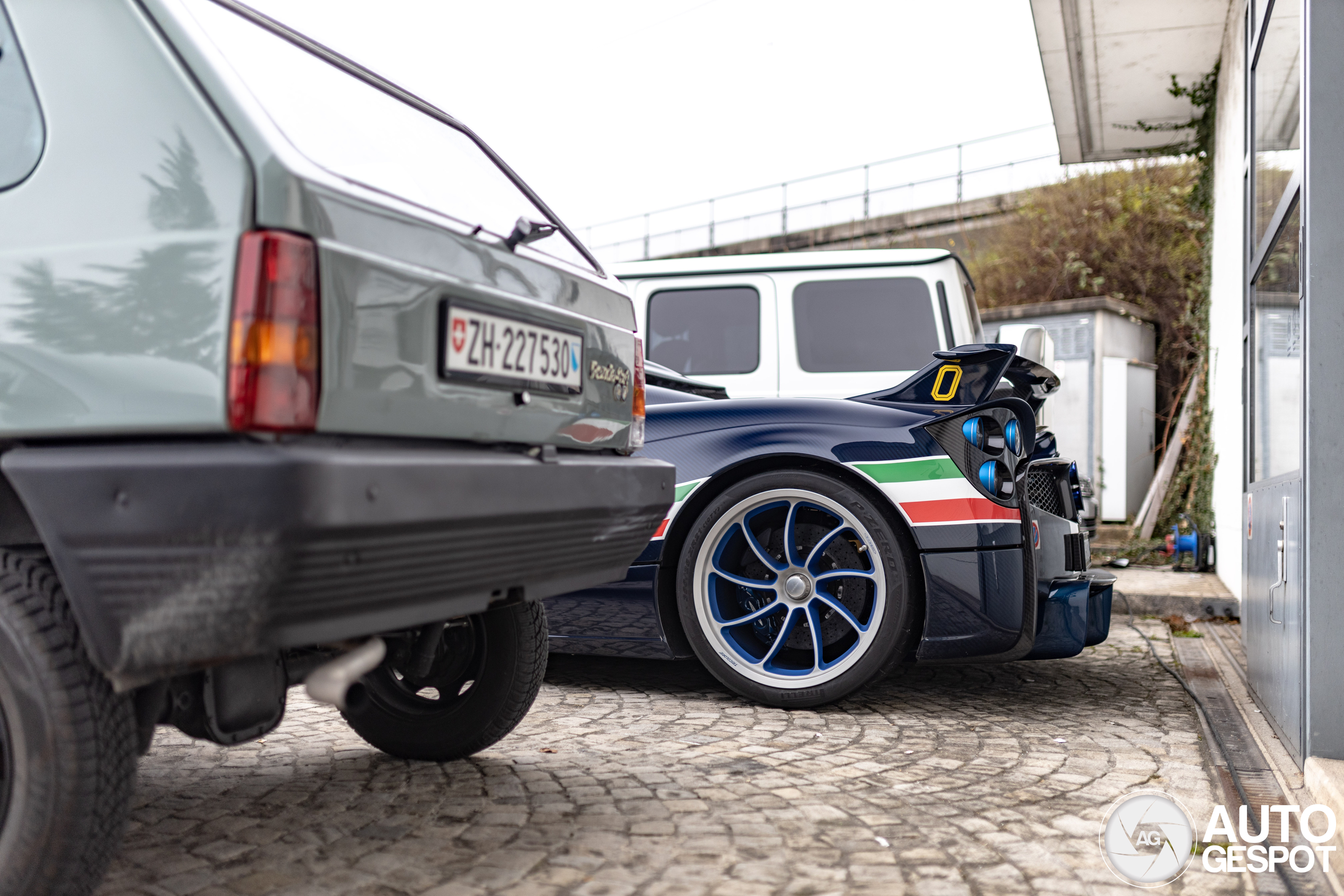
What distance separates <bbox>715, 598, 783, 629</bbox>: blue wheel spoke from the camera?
379cm

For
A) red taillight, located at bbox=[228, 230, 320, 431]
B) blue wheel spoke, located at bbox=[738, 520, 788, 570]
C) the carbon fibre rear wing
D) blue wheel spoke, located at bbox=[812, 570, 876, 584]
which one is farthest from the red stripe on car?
red taillight, located at bbox=[228, 230, 320, 431]

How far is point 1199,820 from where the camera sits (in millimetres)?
2684

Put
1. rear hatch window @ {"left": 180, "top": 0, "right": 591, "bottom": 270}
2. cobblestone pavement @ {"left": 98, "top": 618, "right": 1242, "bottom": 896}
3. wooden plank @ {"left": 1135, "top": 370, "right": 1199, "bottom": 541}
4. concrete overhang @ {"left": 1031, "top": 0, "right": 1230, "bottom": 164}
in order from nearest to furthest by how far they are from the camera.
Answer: rear hatch window @ {"left": 180, "top": 0, "right": 591, "bottom": 270}, cobblestone pavement @ {"left": 98, "top": 618, "right": 1242, "bottom": 896}, concrete overhang @ {"left": 1031, "top": 0, "right": 1230, "bottom": 164}, wooden plank @ {"left": 1135, "top": 370, "right": 1199, "bottom": 541}

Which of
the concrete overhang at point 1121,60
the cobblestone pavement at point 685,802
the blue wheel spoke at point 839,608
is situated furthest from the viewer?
the concrete overhang at point 1121,60

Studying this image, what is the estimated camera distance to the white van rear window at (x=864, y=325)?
5.33 m

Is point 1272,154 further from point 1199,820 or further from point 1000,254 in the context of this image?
point 1000,254

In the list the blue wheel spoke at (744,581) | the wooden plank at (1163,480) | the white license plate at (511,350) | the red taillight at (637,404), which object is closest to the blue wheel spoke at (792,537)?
the blue wheel spoke at (744,581)

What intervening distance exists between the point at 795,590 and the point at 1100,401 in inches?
288

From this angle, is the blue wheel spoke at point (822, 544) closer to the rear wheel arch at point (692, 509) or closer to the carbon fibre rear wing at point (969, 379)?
the rear wheel arch at point (692, 509)

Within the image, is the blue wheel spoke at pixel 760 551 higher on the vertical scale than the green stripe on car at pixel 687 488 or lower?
lower

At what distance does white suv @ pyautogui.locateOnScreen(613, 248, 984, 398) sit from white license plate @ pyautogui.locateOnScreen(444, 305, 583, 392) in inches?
114

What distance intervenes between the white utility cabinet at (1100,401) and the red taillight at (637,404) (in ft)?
24.6

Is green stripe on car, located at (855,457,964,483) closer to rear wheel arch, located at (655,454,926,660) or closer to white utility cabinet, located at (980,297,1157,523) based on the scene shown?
rear wheel arch, located at (655,454,926,660)

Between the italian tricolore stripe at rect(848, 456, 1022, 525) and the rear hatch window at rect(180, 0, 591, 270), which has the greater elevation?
the rear hatch window at rect(180, 0, 591, 270)
